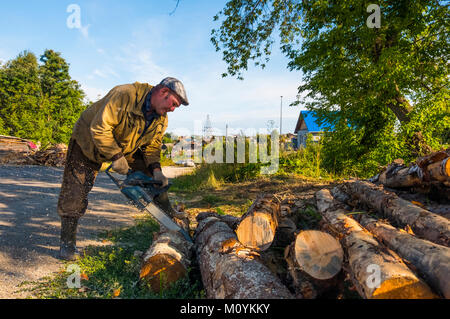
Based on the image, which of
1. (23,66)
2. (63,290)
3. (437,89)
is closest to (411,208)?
(63,290)

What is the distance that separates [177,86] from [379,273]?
233 cm

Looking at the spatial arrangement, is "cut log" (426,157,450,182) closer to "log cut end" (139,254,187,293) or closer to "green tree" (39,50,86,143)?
"log cut end" (139,254,187,293)

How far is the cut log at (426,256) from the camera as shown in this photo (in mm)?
1342

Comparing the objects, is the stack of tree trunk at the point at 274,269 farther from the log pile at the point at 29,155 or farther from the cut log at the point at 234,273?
the log pile at the point at 29,155

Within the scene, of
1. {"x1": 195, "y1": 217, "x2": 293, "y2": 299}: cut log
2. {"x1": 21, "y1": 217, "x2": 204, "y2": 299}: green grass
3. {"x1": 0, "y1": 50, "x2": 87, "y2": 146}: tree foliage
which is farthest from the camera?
{"x1": 0, "y1": 50, "x2": 87, "y2": 146}: tree foliage

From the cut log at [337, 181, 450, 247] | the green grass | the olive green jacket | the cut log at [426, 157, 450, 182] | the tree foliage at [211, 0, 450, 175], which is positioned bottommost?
the green grass

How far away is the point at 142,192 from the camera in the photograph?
2.54 m

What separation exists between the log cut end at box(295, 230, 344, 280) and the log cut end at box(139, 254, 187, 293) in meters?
1.11

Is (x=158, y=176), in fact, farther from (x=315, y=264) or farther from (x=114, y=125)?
(x=315, y=264)

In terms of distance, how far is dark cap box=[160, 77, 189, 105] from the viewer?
8.57 feet

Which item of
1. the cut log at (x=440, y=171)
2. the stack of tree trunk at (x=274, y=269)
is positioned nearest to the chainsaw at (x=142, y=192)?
the stack of tree trunk at (x=274, y=269)

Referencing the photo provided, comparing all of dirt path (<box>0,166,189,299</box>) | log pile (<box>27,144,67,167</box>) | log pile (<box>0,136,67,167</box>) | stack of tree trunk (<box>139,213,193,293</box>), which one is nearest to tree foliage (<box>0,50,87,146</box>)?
log pile (<box>0,136,67,167</box>)

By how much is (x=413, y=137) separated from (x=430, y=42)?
2624 millimetres

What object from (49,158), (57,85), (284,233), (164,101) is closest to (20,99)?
(57,85)
